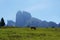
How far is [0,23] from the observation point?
115375 mm

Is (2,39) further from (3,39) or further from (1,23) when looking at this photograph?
(1,23)

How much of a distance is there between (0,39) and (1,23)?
277ft

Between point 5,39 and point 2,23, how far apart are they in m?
84.8

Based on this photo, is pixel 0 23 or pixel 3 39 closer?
pixel 3 39

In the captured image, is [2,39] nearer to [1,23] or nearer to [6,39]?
[6,39]

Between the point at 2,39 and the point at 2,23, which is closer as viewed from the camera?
the point at 2,39

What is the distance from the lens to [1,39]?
32438 mm

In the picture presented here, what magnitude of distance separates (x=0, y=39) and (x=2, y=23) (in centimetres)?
8453

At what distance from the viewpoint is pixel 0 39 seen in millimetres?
32438

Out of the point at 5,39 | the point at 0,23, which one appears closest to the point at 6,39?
the point at 5,39

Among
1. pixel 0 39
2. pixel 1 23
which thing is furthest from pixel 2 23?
pixel 0 39

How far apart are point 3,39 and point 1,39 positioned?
1.19ft

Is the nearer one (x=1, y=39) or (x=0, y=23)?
(x=1, y=39)

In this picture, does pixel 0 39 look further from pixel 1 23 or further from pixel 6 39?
pixel 1 23
